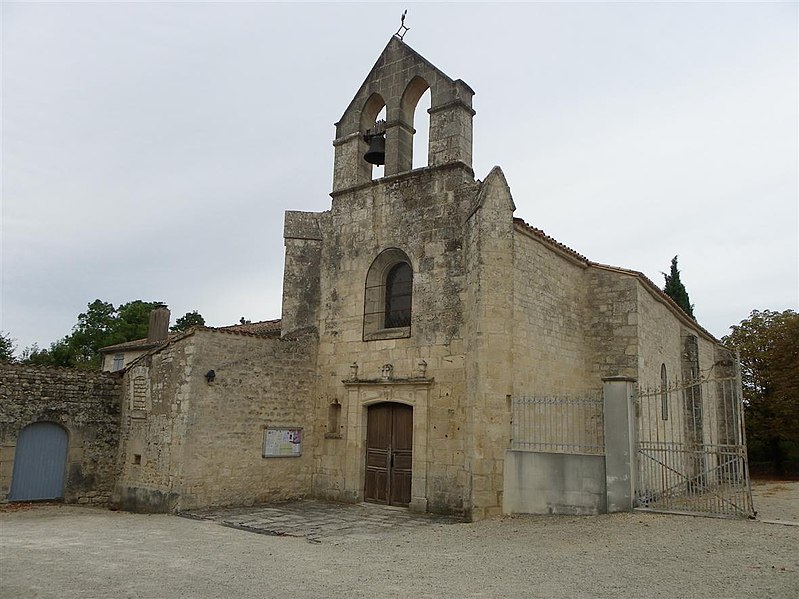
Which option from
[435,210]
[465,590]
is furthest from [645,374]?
[465,590]

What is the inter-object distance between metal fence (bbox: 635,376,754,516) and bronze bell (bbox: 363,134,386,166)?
771cm

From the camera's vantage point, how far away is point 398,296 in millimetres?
13508

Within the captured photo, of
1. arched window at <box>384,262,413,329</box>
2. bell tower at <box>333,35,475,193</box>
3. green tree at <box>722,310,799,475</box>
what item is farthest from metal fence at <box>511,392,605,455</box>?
green tree at <box>722,310,799,475</box>

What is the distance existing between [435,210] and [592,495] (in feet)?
20.4

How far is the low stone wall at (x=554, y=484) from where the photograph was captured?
10383mm

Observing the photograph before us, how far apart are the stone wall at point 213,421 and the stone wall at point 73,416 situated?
1.34ft

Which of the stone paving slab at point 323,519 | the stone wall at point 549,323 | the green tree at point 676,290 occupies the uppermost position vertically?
the green tree at point 676,290

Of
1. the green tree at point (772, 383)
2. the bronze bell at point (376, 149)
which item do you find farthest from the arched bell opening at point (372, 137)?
the green tree at point (772, 383)

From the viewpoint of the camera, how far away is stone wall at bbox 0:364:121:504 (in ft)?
41.5

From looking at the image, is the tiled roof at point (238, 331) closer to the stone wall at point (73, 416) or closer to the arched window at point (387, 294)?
the stone wall at point (73, 416)

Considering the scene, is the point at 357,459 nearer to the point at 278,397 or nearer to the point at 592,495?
the point at 278,397

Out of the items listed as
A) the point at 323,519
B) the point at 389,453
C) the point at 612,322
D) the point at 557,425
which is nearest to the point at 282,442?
the point at 389,453

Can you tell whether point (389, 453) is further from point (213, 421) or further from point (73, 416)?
point (73, 416)

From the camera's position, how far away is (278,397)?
1340cm
